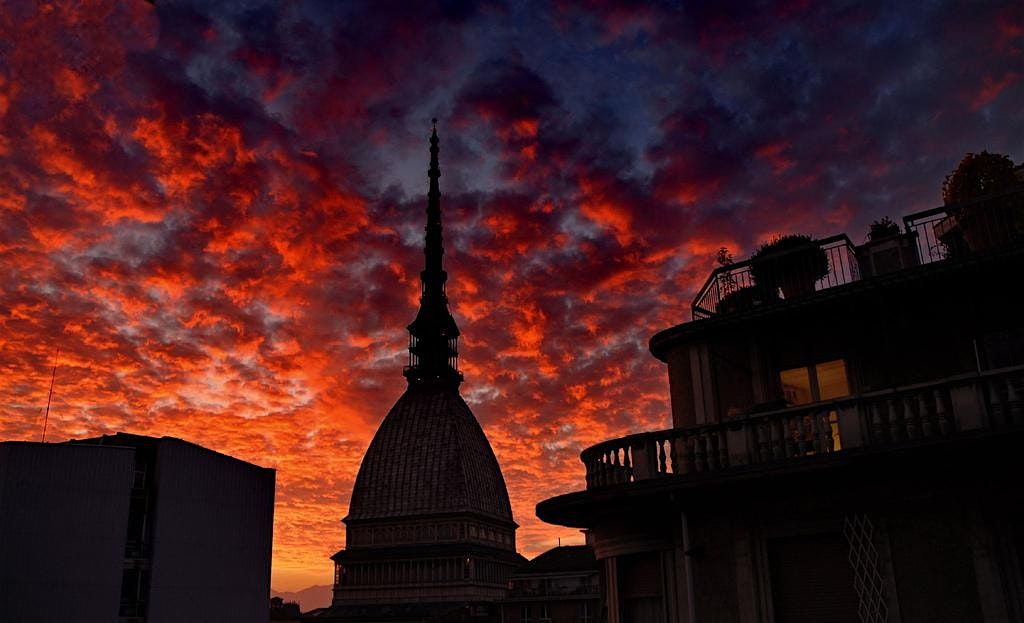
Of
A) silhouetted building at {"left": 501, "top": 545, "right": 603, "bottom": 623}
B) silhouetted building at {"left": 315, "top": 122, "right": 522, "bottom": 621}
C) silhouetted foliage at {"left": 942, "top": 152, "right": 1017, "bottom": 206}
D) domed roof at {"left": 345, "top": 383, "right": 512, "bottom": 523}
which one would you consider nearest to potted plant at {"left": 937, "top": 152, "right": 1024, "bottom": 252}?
silhouetted foliage at {"left": 942, "top": 152, "right": 1017, "bottom": 206}

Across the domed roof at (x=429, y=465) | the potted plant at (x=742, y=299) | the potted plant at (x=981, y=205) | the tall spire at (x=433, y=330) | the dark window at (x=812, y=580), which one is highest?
the tall spire at (x=433, y=330)

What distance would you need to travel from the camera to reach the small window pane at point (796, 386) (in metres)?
19.9

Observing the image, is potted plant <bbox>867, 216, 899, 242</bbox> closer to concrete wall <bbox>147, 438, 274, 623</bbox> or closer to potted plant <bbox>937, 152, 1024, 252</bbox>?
potted plant <bbox>937, 152, 1024, 252</bbox>

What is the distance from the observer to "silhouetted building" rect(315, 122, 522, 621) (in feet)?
365

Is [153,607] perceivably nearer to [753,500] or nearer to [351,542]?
[753,500]

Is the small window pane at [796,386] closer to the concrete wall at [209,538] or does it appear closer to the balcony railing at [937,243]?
the balcony railing at [937,243]

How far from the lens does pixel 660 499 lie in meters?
18.0

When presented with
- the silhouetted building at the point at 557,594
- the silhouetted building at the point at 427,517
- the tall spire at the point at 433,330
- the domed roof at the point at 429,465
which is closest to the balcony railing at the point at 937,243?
the silhouetted building at the point at 557,594

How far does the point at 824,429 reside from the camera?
54.4 feet

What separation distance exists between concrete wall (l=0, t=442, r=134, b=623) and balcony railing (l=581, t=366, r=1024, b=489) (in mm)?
48020

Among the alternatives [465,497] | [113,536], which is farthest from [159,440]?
[465,497]

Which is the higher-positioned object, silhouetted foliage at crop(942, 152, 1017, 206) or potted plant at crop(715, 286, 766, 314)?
silhouetted foliage at crop(942, 152, 1017, 206)

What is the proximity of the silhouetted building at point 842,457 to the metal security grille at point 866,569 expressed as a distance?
3 centimetres

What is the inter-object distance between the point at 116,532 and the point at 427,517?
61.9 meters
